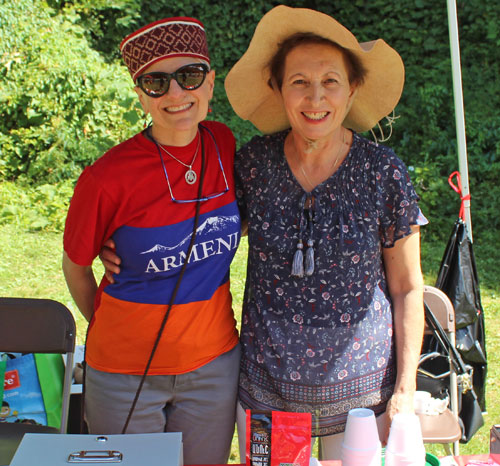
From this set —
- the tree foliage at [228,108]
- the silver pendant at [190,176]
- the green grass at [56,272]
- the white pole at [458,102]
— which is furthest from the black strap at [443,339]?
the tree foliage at [228,108]

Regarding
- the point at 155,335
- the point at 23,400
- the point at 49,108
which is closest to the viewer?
the point at 155,335

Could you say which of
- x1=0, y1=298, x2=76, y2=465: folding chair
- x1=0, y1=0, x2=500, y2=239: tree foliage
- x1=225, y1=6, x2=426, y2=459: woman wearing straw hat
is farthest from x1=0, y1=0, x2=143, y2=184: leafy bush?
x1=225, y1=6, x2=426, y2=459: woman wearing straw hat

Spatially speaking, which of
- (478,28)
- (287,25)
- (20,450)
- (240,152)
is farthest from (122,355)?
(478,28)

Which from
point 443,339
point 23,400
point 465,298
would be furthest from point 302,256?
point 465,298

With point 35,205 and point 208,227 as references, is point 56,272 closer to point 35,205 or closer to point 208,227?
point 35,205

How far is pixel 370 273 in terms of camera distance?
2084mm

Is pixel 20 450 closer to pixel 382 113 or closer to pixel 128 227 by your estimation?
pixel 128 227

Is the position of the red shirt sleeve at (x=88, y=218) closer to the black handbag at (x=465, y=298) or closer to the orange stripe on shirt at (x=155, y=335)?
the orange stripe on shirt at (x=155, y=335)

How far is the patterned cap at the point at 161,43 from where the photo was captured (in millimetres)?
2037

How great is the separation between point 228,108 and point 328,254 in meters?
8.19

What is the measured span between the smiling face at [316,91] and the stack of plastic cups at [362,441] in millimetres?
832

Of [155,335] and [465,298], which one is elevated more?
[465,298]

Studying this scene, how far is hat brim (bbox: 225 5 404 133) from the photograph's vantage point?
6.64ft

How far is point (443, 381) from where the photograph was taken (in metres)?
3.08
